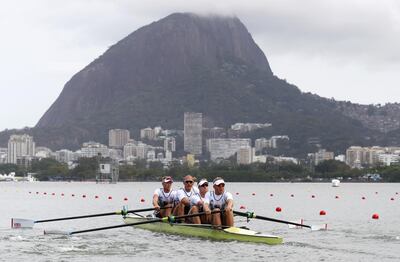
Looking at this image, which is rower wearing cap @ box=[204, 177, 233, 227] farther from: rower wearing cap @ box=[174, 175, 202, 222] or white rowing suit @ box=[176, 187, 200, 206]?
rower wearing cap @ box=[174, 175, 202, 222]

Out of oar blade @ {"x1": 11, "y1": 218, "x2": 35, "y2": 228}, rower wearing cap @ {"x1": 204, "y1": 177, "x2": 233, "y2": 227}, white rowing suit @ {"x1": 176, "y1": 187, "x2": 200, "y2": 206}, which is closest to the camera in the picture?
rower wearing cap @ {"x1": 204, "y1": 177, "x2": 233, "y2": 227}

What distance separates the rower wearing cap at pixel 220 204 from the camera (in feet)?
83.0

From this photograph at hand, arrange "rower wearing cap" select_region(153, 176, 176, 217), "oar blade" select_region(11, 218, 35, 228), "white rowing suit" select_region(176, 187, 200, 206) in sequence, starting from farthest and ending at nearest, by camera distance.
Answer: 1. "oar blade" select_region(11, 218, 35, 228)
2. "rower wearing cap" select_region(153, 176, 176, 217)
3. "white rowing suit" select_region(176, 187, 200, 206)

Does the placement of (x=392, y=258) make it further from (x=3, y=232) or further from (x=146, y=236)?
(x=3, y=232)

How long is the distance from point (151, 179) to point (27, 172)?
34.1 meters

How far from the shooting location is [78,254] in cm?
2317

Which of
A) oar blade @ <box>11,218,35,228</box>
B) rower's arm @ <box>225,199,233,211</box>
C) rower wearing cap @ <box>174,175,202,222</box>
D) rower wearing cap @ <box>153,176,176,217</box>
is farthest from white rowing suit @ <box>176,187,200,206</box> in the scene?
oar blade @ <box>11,218,35,228</box>

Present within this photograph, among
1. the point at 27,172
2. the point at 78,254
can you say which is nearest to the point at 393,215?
the point at 78,254

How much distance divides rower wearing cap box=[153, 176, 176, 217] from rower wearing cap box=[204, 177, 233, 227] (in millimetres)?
2495

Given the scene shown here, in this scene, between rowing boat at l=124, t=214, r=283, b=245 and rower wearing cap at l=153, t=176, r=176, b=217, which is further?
rower wearing cap at l=153, t=176, r=176, b=217

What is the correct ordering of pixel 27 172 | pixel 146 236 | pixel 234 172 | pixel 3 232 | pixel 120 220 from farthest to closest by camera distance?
pixel 27 172, pixel 234 172, pixel 120 220, pixel 3 232, pixel 146 236

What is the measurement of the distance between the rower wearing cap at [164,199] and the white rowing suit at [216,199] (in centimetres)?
248

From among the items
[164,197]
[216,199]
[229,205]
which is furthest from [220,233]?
[164,197]

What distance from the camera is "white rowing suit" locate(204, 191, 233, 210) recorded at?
25.6m
